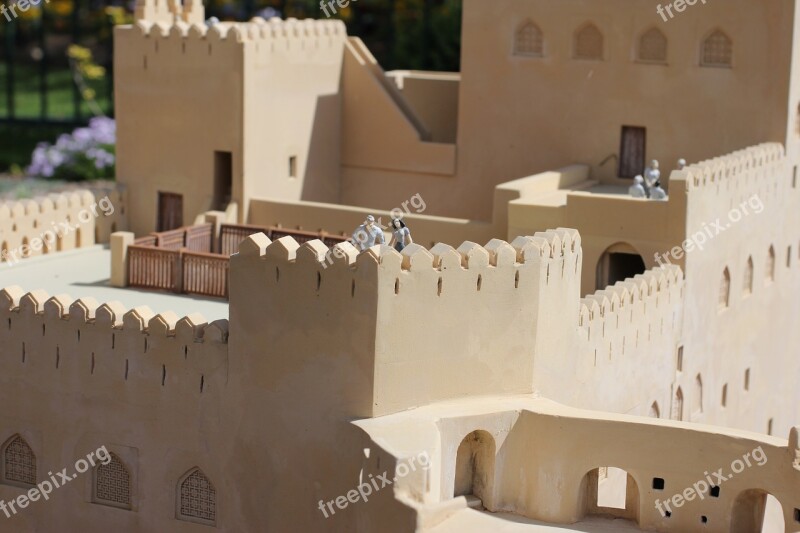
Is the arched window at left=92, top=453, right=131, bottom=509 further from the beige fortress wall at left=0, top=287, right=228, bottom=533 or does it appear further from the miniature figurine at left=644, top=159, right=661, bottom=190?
the miniature figurine at left=644, top=159, right=661, bottom=190

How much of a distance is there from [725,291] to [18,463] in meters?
12.2

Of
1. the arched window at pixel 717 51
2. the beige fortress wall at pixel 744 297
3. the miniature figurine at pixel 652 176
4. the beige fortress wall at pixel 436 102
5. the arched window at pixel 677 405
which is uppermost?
the arched window at pixel 717 51

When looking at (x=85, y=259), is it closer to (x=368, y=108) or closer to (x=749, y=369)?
(x=368, y=108)

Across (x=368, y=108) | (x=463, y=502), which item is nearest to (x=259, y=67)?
(x=368, y=108)

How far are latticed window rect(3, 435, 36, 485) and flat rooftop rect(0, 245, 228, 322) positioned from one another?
9.00ft

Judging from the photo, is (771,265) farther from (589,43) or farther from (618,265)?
(589,43)

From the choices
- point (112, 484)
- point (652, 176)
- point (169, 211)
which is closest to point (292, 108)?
point (169, 211)

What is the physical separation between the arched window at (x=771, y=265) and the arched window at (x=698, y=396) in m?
3.36

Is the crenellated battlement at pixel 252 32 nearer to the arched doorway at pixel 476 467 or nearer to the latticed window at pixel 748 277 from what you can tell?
the latticed window at pixel 748 277

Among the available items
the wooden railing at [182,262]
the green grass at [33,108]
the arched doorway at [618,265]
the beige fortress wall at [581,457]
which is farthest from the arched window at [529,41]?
the green grass at [33,108]

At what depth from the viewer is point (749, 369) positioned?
34.0 metres

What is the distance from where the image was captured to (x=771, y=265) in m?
34.5

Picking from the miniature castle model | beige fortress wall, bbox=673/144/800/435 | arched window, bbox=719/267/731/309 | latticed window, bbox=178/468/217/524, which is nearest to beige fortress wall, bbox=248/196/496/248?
the miniature castle model

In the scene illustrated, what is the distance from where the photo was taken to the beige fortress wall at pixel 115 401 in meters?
25.2
